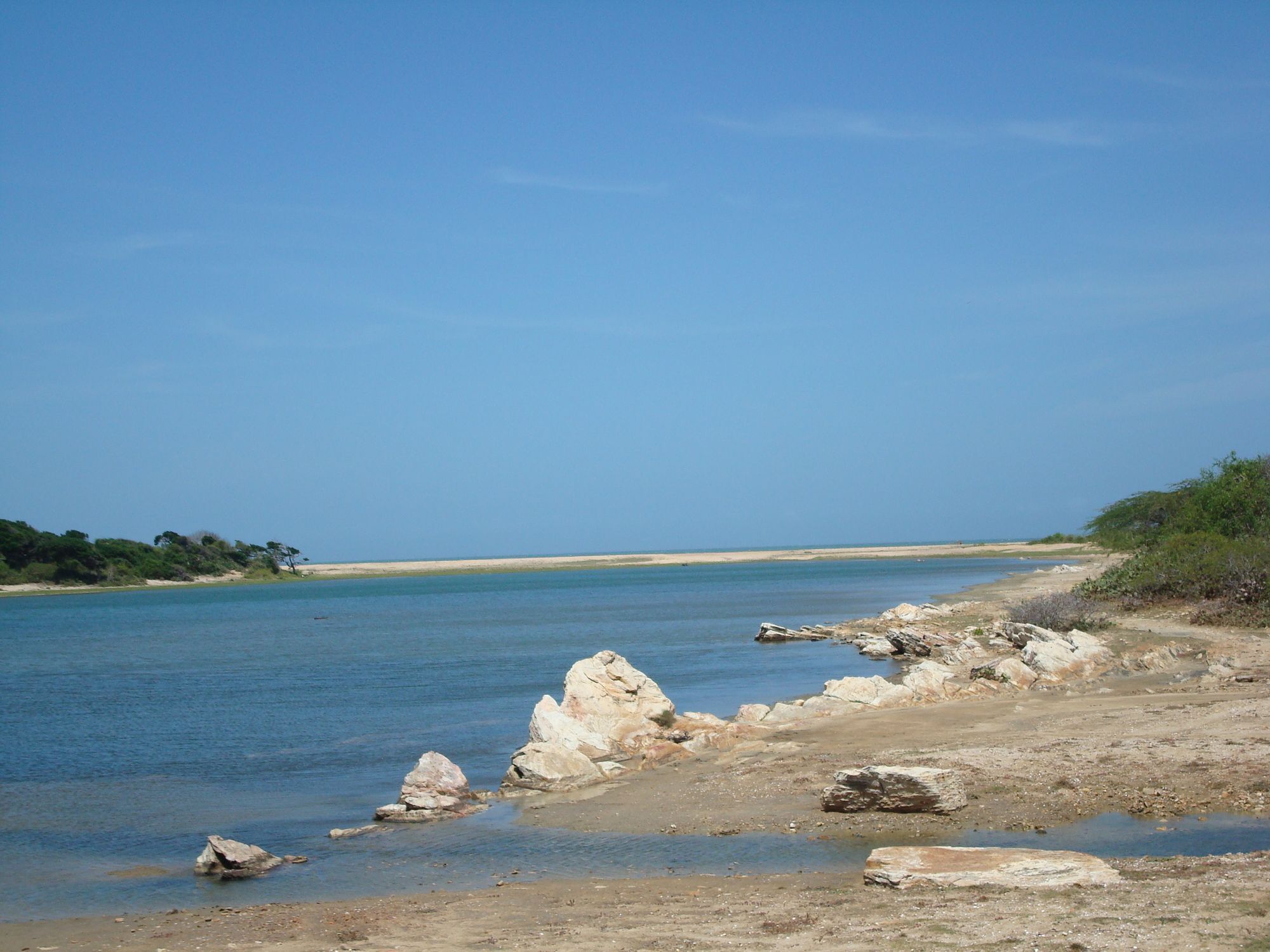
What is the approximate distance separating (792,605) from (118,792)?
1868 inches

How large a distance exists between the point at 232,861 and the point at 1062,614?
26.4 metres

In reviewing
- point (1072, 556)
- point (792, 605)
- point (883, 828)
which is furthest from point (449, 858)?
point (1072, 556)

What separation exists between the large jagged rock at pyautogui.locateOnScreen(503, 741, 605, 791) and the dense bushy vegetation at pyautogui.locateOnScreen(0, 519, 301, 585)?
120854 mm

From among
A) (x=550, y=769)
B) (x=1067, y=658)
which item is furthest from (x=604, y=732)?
(x=1067, y=658)

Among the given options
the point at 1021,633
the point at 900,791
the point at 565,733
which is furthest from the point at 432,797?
the point at 1021,633

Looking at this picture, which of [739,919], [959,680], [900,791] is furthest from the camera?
[959,680]

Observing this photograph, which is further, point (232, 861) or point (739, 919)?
point (232, 861)

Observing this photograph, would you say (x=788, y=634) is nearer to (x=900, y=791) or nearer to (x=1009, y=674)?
(x=1009, y=674)

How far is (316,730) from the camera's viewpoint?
23.9 metres

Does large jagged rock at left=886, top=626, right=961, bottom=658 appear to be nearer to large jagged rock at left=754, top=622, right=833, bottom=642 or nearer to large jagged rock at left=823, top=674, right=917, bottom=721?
large jagged rock at left=754, top=622, right=833, bottom=642

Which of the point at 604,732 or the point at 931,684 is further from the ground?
the point at 931,684

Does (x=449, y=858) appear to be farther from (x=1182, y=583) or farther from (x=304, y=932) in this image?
(x=1182, y=583)

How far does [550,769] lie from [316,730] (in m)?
9.69

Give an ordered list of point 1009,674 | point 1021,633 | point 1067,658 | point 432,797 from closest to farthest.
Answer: point 432,797, point 1009,674, point 1067,658, point 1021,633
